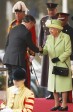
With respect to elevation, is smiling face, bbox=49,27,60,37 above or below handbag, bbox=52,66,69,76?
above

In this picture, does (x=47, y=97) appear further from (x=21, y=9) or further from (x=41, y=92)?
(x=21, y=9)

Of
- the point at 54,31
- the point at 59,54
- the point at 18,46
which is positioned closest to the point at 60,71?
the point at 59,54

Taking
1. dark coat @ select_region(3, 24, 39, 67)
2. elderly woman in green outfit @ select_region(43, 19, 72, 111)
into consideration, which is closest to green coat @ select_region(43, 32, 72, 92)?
elderly woman in green outfit @ select_region(43, 19, 72, 111)

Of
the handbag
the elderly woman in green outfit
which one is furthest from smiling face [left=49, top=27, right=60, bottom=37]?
the handbag

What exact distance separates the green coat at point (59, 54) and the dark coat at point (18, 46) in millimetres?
225

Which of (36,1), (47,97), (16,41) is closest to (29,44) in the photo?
(16,41)

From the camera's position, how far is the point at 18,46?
730cm

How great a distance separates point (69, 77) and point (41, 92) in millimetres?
1915

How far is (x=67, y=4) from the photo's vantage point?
984 cm

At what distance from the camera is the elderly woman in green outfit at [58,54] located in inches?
285

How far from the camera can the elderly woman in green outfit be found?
7250 mm

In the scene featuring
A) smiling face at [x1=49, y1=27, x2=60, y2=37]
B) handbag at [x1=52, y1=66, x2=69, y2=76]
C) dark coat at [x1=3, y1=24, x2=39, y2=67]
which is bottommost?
handbag at [x1=52, y1=66, x2=69, y2=76]

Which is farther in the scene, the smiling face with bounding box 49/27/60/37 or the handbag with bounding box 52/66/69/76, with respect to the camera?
the handbag with bounding box 52/66/69/76

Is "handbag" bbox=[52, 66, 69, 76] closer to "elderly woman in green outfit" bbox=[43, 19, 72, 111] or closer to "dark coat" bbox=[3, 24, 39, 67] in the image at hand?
"elderly woman in green outfit" bbox=[43, 19, 72, 111]
